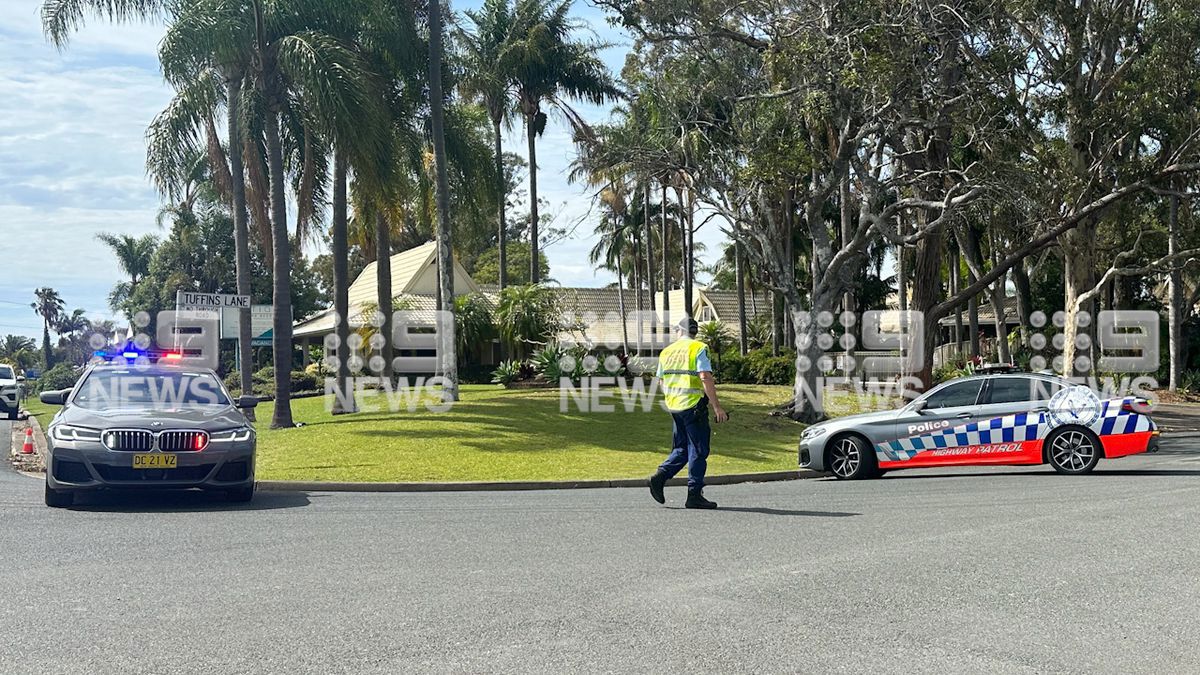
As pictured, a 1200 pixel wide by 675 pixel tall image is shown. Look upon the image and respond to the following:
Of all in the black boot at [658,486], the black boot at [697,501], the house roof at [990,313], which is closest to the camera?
the black boot at [697,501]

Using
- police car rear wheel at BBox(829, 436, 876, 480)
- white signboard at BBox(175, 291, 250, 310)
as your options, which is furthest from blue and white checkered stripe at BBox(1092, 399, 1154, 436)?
white signboard at BBox(175, 291, 250, 310)

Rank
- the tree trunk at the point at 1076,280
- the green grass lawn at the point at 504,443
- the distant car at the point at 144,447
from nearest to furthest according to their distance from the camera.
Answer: the distant car at the point at 144,447 → the green grass lawn at the point at 504,443 → the tree trunk at the point at 1076,280

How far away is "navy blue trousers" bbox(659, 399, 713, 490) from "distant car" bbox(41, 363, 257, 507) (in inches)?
165

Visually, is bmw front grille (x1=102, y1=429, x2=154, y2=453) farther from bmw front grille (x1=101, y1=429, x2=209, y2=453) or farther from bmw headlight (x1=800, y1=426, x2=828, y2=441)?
bmw headlight (x1=800, y1=426, x2=828, y2=441)

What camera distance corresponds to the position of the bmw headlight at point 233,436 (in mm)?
10797

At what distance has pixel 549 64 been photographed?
3316 cm

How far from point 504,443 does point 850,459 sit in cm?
590

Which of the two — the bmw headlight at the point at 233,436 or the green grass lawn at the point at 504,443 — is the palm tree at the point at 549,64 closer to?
the green grass lawn at the point at 504,443

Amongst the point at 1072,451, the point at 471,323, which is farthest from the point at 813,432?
the point at 471,323

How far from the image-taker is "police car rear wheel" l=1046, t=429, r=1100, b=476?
1385cm

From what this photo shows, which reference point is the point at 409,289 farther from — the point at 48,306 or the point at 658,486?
the point at 48,306

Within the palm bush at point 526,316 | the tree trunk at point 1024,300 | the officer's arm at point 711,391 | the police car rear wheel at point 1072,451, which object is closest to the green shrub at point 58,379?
the palm bush at point 526,316

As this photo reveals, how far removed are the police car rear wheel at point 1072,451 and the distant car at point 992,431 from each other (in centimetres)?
1

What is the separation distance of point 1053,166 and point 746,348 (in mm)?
24566
